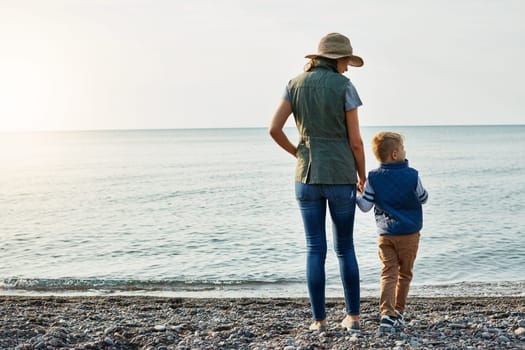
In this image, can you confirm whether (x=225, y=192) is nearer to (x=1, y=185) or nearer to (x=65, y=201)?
(x=65, y=201)

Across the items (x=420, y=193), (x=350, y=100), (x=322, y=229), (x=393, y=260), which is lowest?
(x=393, y=260)

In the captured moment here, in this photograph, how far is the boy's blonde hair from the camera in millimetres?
5379

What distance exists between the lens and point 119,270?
1191cm

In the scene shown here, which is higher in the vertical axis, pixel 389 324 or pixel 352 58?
pixel 352 58

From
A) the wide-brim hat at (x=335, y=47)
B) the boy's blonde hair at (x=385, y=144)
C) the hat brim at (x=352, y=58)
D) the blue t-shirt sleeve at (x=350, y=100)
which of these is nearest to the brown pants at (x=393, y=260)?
the boy's blonde hair at (x=385, y=144)

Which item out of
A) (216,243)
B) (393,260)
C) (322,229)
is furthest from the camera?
(216,243)

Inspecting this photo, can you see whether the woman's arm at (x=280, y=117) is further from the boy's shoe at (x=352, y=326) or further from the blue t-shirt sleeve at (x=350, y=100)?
the boy's shoe at (x=352, y=326)

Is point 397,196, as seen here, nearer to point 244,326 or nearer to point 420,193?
point 420,193

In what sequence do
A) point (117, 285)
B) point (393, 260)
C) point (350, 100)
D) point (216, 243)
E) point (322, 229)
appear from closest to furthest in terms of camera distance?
point (350, 100)
point (322, 229)
point (393, 260)
point (117, 285)
point (216, 243)

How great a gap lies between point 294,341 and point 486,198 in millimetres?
19252

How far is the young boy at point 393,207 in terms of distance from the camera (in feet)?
17.7

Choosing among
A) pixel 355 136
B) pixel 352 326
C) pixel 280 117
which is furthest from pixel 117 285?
pixel 355 136

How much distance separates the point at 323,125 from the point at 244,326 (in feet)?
7.84

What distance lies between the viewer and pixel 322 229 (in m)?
5.20
